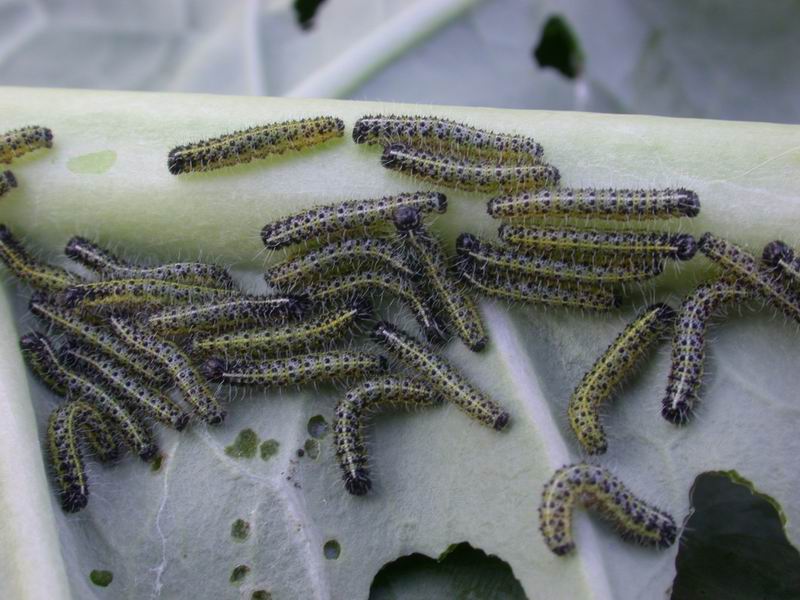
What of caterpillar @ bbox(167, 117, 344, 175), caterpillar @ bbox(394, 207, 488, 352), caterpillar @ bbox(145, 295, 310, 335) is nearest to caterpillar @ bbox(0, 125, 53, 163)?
caterpillar @ bbox(167, 117, 344, 175)

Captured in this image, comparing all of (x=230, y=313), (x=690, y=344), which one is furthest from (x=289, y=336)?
(x=690, y=344)

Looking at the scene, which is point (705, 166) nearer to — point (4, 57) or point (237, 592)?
point (237, 592)

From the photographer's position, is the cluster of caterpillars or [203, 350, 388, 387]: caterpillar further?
[203, 350, 388, 387]: caterpillar

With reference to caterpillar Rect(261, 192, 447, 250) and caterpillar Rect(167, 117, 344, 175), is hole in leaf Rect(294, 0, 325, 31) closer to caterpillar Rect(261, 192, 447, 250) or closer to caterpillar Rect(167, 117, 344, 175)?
caterpillar Rect(167, 117, 344, 175)

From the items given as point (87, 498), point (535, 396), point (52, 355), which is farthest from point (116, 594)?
point (535, 396)

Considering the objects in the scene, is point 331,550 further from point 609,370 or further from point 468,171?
point 468,171
